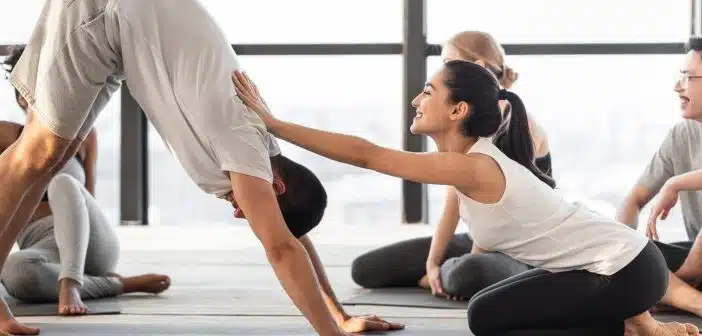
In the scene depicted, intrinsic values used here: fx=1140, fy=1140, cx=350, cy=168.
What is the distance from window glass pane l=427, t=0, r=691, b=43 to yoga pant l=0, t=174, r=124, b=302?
2481 mm

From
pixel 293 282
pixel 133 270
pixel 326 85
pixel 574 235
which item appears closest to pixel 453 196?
pixel 574 235

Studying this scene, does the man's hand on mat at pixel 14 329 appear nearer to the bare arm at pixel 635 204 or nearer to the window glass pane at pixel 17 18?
the bare arm at pixel 635 204

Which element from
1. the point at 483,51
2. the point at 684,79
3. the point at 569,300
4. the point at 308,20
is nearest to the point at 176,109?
the point at 569,300

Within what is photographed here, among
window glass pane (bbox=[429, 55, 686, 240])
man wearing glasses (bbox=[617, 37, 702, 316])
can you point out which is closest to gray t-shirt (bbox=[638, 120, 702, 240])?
man wearing glasses (bbox=[617, 37, 702, 316])

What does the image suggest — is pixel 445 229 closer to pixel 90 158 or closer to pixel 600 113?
pixel 90 158

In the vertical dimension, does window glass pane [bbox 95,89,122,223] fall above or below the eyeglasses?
below

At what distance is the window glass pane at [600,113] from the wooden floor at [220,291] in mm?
860

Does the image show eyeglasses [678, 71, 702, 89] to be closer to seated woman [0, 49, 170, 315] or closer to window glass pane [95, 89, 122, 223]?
seated woman [0, 49, 170, 315]

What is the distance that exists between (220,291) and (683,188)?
1450 millimetres

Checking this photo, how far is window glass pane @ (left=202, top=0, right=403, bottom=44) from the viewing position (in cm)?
547

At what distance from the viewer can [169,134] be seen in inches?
88.9

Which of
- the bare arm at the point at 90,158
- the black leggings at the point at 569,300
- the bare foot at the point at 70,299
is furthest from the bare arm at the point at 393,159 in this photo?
the bare arm at the point at 90,158

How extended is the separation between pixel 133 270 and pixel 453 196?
56.6 inches

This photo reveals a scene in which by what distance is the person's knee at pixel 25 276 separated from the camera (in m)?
3.15
